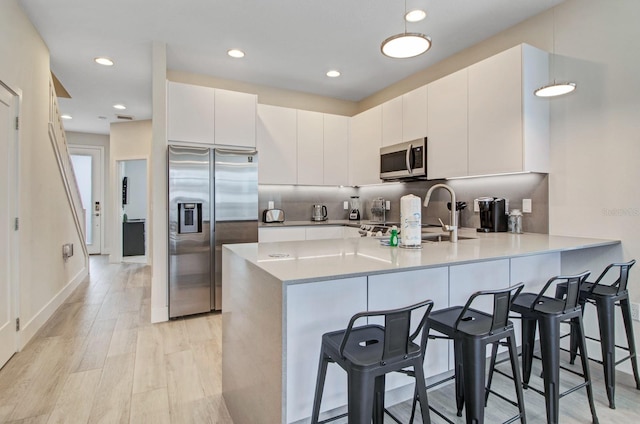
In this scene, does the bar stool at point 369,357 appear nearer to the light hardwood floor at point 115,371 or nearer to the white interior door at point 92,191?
the light hardwood floor at point 115,371

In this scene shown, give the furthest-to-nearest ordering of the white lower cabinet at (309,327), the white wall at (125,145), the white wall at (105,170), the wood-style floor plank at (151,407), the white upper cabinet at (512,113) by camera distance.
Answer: the white wall at (105,170), the white wall at (125,145), the white upper cabinet at (512,113), the wood-style floor plank at (151,407), the white lower cabinet at (309,327)

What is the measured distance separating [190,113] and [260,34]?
111cm

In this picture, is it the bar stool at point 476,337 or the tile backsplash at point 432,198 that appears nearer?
the bar stool at point 476,337

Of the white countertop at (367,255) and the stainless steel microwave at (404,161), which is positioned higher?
the stainless steel microwave at (404,161)

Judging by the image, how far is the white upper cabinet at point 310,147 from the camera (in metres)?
4.43

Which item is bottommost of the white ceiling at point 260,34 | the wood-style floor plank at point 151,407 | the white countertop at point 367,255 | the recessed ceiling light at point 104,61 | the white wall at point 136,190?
the wood-style floor plank at point 151,407

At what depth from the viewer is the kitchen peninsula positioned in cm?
136

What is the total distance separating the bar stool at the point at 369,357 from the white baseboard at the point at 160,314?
2.56 m

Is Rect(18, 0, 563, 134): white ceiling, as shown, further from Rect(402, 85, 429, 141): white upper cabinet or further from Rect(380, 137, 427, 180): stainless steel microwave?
Rect(380, 137, 427, 180): stainless steel microwave

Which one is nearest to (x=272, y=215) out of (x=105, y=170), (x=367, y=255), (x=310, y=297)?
(x=367, y=255)

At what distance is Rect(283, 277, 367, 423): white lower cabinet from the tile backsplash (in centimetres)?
212

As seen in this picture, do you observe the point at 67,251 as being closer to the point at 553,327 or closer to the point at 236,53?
the point at 236,53

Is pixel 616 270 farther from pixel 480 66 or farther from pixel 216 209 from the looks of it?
pixel 216 209

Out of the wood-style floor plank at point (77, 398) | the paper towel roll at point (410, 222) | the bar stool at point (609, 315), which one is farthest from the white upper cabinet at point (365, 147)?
the wood-style floor plank at point (77, 398)
